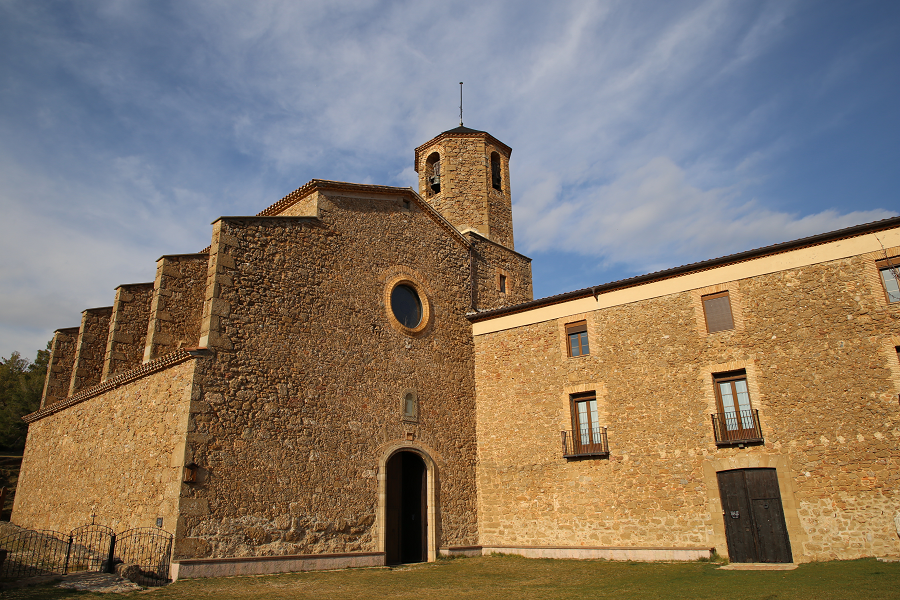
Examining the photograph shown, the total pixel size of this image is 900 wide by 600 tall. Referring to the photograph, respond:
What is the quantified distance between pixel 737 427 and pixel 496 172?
1219cm

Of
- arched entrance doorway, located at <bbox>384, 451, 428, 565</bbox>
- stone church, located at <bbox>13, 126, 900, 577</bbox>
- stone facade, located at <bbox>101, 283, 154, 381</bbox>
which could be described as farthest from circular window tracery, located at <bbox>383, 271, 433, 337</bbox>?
stone facade, located at <bbox>101, 283, 154, 381</bbox>

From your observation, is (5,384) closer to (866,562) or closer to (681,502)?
(681,502)

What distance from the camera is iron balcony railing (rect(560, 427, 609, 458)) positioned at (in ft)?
45.6

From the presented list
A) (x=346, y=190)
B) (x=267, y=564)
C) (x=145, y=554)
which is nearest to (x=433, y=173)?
(x=346, y=190)

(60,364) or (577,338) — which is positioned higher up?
(60,364)

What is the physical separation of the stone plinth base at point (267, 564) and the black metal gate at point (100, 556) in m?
0.36

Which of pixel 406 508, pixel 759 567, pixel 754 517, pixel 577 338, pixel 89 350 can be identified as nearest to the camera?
pixel 759 567

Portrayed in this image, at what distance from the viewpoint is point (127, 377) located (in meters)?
13.0

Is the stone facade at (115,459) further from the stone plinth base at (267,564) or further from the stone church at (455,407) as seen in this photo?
the stone plinth base at (267,564)

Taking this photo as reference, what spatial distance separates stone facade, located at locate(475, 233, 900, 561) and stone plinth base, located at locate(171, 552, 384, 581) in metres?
4.17

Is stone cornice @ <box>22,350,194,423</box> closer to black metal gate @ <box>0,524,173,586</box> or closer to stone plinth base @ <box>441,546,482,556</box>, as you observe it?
black metal gate @ <box>0,524,173,586</box>

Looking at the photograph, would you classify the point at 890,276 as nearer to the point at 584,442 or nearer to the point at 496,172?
the point at 584,442

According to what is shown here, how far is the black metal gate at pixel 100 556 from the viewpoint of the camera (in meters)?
9.96

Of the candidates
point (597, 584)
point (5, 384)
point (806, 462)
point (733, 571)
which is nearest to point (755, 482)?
point (806, 462)
